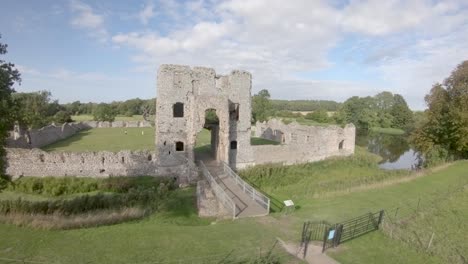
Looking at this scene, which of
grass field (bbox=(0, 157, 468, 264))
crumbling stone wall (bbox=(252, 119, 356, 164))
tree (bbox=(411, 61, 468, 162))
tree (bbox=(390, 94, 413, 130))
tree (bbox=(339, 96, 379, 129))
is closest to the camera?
grass field (bbox=(0, 157, 468, 264))

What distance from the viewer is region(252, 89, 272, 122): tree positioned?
68250mm

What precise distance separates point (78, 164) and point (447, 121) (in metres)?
33.1

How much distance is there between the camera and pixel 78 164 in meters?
22.3

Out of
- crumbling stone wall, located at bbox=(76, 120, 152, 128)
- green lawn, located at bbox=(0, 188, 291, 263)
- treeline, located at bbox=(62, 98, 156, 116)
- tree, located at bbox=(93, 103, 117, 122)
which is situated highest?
treeline, located at bbox=(62, 98, 156, 116)

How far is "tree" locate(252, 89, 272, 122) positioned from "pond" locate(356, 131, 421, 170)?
19352 mm

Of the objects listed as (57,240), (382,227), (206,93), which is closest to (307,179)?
(206,93)

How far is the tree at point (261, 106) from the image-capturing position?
68.2 m

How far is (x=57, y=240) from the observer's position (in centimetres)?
1068

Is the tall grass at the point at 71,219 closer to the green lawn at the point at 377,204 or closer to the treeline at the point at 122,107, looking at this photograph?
the green lawn at the point at 377,204

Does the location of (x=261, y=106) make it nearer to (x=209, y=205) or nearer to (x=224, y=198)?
(x=209, y=205)

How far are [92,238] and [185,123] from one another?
46.5 ft

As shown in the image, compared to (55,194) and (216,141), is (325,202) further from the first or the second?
(55,194)

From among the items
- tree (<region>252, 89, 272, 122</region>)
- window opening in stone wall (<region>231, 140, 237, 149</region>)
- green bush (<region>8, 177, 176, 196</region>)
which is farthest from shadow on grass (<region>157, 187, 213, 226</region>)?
tree (<region>252, 89, 272, 122</region>)

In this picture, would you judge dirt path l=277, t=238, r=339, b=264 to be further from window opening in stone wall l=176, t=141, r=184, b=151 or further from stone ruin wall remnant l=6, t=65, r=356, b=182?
window opening in stone wall l=176, t=141, r=184, b=151
